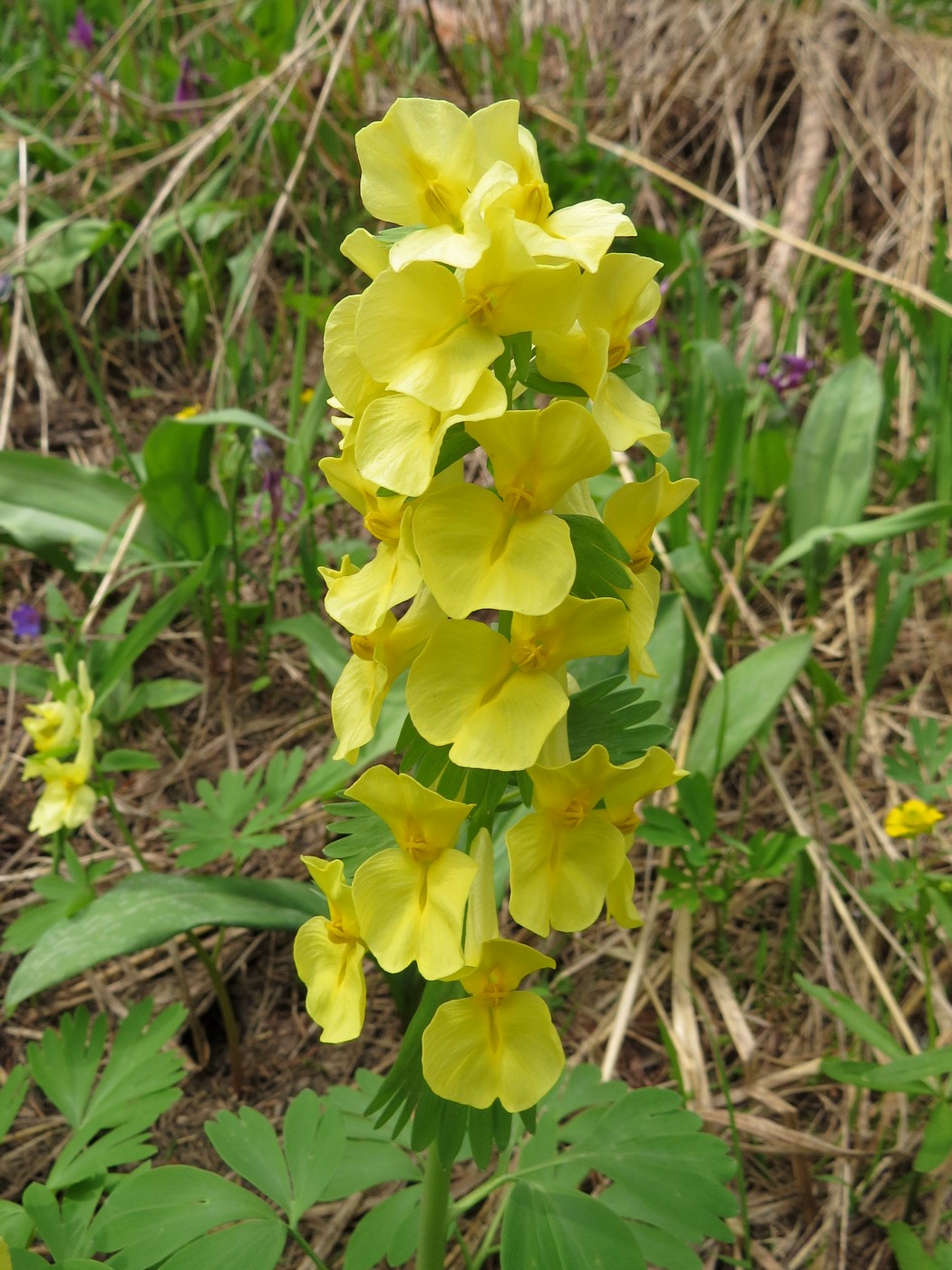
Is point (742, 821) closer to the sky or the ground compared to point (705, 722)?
closer to the ground

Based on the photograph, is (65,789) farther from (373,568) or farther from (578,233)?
(578,233)

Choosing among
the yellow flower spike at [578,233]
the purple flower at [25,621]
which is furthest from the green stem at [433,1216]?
the purple flower at [25,621]

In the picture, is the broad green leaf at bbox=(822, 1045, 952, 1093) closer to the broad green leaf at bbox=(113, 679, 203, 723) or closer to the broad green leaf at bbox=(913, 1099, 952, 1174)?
the broad green leaf at bbox=(913, 1099, 952, 1174)

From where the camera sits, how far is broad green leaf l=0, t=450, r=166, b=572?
72.7 inches

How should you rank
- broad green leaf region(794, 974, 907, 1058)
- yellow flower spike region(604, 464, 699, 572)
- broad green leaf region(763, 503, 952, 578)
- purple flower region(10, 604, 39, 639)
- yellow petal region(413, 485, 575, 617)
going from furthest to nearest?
1. purple flower region(10, 604, 39, 639)
2. broad green leaf region(763, 503, 952, 578)
3. broad green leaf region(794, 974, 907, 1058)
4. yellow flower spike region(604, 464, 699, 572)
5. yellow petal region(413, 485, 575, 617)

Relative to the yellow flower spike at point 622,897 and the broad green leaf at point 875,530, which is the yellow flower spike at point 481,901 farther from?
the broad green leaf at point 875,530

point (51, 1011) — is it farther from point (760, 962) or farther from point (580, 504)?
point (580, 504)

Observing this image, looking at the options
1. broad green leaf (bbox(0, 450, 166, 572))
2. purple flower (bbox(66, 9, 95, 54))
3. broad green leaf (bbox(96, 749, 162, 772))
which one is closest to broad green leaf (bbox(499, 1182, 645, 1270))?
broad green leaf (bbox(96, 749, 162, 772))

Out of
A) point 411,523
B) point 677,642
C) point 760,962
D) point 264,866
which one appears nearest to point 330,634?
point 264,866

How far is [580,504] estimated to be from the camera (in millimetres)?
808

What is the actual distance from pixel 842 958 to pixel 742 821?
25 cm

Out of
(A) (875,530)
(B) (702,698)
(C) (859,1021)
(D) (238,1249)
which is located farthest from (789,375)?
(D) (238,1249)

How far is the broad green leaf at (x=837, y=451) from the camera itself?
1.94 meters

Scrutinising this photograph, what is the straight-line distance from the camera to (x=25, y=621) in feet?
6.05
